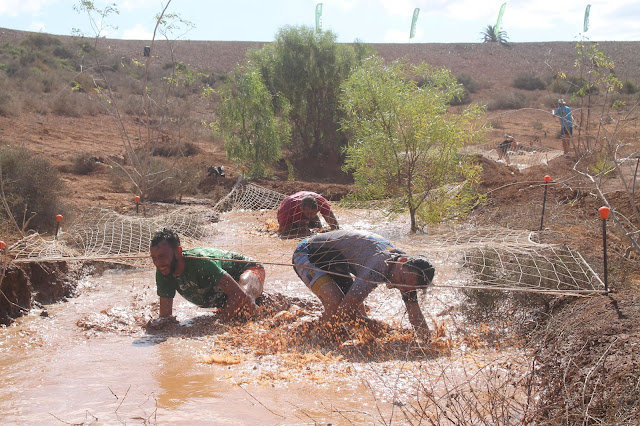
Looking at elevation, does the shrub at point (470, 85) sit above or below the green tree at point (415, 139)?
above

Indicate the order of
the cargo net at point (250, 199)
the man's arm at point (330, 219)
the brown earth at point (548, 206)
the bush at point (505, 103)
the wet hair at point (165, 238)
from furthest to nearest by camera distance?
the bush at point (505, 103), the cargo net at point (250, 199), the man's arm at point (330, 219), the wet hair at point (165, 238), the brown earth at point (548, 206)

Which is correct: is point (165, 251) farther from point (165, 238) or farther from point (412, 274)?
point (412, 274)

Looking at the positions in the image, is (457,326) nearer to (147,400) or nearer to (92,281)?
(147,400)

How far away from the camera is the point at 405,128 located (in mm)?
8359

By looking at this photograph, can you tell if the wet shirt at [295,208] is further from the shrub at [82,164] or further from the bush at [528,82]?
the bush at [528,82]

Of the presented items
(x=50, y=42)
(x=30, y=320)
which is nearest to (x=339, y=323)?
(x=30, y=320)

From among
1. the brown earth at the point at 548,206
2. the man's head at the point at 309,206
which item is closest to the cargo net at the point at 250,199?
the brown earth at the point at 548,206

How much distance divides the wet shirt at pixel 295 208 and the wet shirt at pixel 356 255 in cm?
335

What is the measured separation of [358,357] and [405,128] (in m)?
4.75

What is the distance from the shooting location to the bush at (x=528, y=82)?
3634 centimetres

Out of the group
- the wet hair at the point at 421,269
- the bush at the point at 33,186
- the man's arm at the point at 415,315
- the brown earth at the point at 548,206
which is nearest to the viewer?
the brown earth at the point at 548,206

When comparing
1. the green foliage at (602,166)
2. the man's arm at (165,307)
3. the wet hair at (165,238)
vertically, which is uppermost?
the green foliage at (602,166)

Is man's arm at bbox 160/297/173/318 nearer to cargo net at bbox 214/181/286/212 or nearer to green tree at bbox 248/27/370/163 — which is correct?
cargo net at bbox 214/181/286/212

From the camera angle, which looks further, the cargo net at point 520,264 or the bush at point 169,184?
the bush at point 169,184
